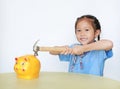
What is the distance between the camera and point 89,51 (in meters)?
1.32

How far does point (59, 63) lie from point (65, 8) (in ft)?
1.12

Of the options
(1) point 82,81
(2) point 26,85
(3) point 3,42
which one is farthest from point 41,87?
(3) point 3,42

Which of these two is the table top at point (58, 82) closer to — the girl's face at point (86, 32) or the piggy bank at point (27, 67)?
the piggy bank at point (27, 67)

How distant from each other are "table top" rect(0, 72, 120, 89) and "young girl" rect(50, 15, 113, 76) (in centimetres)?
19

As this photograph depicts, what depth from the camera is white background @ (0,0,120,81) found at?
5.49 ft

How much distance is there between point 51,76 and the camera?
3.52ft

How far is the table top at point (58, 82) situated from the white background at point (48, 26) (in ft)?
2.00

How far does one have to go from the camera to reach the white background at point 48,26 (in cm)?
167

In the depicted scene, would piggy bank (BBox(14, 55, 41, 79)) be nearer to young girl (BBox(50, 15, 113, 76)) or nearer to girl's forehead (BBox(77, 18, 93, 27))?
young girl (BBox(50, 15, 113, 76))

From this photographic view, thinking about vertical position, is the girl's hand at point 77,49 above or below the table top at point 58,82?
above

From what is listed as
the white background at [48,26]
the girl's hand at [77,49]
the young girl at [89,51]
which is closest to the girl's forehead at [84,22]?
the young girl at [89,51]

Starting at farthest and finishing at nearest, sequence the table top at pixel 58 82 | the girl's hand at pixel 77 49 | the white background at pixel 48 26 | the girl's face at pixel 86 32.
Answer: the white background at pixel 48 26, the girl's face at pixel 86 32, the girl's hand at pixel 77 49, the table top at pixel 58 82

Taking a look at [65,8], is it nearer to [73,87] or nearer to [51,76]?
[51,76]

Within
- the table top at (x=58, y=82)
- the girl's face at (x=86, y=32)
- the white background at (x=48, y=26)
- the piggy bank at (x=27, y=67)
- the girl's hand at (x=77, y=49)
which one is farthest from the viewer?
the white background at (x=48, y=26)
